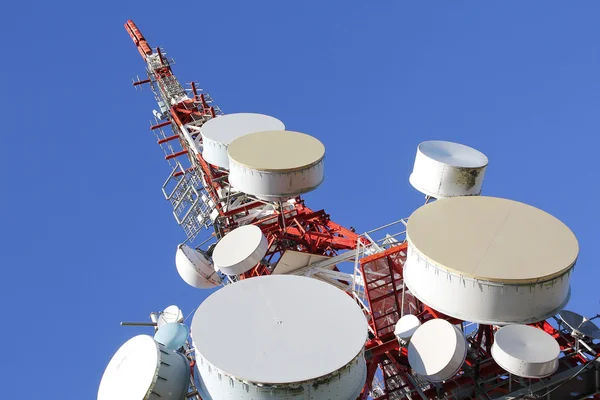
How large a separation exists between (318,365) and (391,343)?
5669 mm

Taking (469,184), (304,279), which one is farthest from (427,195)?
(304,279)

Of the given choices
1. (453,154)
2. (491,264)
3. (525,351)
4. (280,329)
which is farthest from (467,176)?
(280,329)

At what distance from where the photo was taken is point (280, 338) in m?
19.2

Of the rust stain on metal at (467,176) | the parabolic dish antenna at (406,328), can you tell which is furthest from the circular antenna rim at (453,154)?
the parabolic dish antenna at (406,328)

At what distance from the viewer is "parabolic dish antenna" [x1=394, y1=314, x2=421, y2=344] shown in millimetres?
21641

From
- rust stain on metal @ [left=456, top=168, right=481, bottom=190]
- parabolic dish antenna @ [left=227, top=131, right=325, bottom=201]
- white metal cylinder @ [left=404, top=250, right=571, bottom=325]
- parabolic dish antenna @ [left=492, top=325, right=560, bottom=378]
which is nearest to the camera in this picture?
parabolic dish antenna @ [left=492, top=325, right=560, bottom=378]

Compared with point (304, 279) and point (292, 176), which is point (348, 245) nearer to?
point (292, 176)

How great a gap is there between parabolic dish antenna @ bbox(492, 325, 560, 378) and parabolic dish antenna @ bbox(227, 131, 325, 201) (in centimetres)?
1172

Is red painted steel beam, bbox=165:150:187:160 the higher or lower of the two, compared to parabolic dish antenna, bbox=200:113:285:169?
lower

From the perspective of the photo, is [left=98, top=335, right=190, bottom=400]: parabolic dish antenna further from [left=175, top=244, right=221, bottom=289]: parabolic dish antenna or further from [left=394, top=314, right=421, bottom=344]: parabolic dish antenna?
[left=175, top=244, right=221, bottom=289]: parabolic dish antenna

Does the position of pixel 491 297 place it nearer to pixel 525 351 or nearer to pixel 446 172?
pixel 525 351

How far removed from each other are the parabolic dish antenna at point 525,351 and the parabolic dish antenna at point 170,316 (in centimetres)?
1421

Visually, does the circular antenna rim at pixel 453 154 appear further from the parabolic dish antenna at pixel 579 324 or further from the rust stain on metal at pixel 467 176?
the parabolic dish antenna at pixel 579 324

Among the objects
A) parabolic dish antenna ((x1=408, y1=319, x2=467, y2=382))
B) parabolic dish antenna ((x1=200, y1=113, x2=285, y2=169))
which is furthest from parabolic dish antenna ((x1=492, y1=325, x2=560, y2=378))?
parabolic dish antenna ((x1=200, y1=113, x2=285, y2=169))
